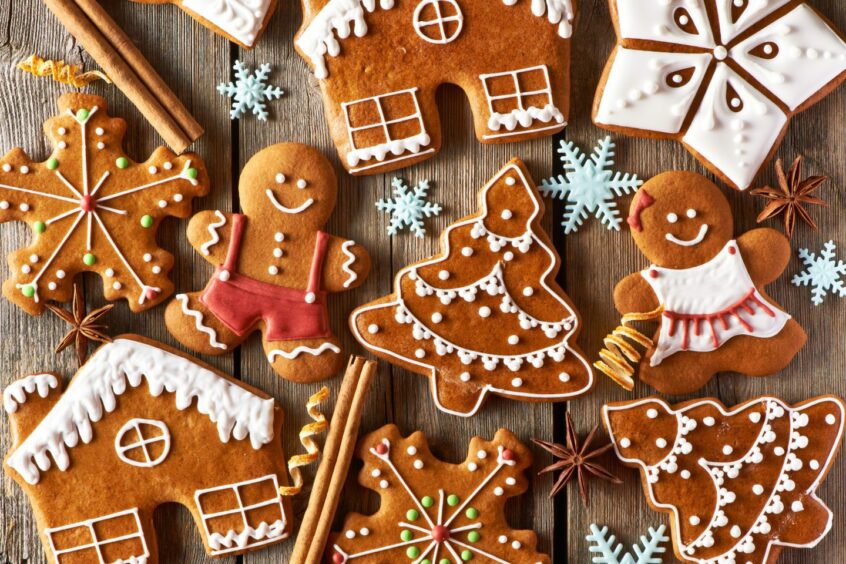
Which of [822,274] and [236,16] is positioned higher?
[236,16]

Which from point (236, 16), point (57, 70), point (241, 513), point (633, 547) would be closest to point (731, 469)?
point (633, 547)

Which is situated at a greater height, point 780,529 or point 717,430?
point 717,430

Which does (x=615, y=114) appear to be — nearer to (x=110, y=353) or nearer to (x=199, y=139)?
(x=199, y=139)

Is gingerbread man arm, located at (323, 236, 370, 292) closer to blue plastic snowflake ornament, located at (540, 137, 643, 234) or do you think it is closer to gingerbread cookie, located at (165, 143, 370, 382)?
gingerbread cookie, located at (165, 143, 370, 382)

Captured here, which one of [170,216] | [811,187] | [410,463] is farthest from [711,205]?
[170,216]

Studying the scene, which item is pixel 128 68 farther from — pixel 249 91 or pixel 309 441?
pixel 309 441
